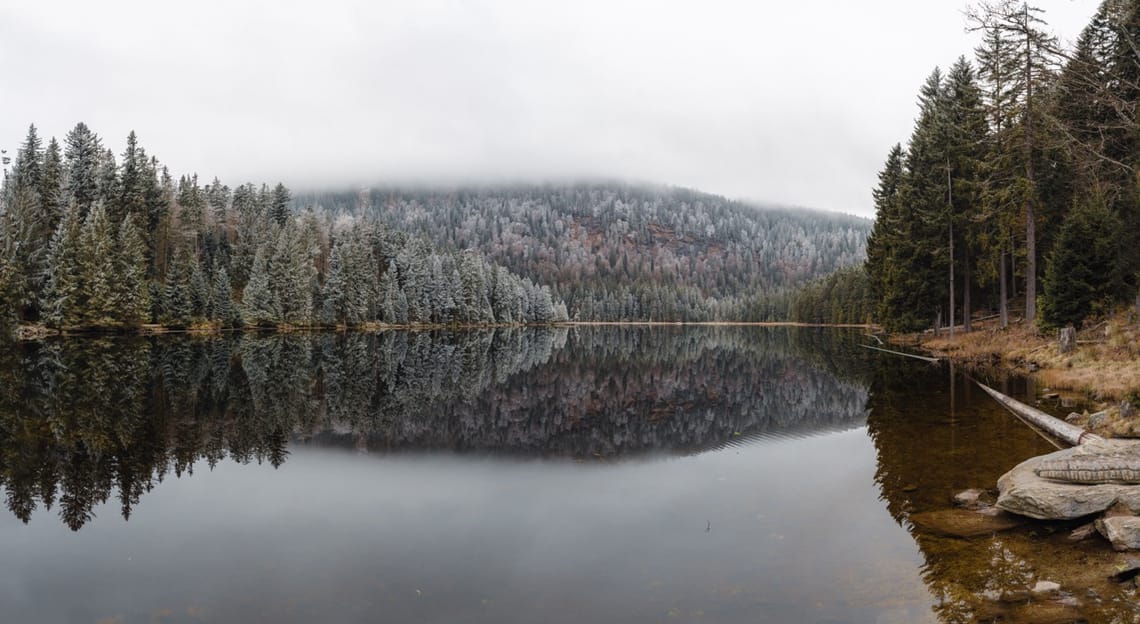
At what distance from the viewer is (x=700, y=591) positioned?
271 inches

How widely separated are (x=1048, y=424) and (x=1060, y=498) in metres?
6.63

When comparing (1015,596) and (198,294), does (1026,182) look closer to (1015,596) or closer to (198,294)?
(1015,596)

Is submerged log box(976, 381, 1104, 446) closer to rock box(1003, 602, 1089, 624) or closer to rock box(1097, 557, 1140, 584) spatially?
rock box(1097, 557, 1140, 584)

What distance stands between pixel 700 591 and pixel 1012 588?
321 cm

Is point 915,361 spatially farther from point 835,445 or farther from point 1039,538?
point 1039,538

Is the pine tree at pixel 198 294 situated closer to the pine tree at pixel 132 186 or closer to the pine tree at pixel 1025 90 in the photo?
the pine tree at pixel 132 186

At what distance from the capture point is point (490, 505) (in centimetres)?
1044

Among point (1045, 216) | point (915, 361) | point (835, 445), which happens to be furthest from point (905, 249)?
point (835, 445)

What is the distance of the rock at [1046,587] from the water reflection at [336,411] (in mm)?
8373

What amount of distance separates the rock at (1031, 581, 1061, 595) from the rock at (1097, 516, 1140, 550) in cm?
141

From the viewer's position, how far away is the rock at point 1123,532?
23.2 ft

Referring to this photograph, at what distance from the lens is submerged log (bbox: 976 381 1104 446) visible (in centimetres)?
1141

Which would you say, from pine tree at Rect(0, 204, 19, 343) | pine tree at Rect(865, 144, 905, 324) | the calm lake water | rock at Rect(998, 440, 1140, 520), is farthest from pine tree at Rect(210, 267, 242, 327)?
rock at Rect(998, 440, 1140, 520)

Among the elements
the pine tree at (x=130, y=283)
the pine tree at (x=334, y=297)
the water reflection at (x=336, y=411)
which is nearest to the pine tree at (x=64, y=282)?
the pine tree at (x=130, y=283)
